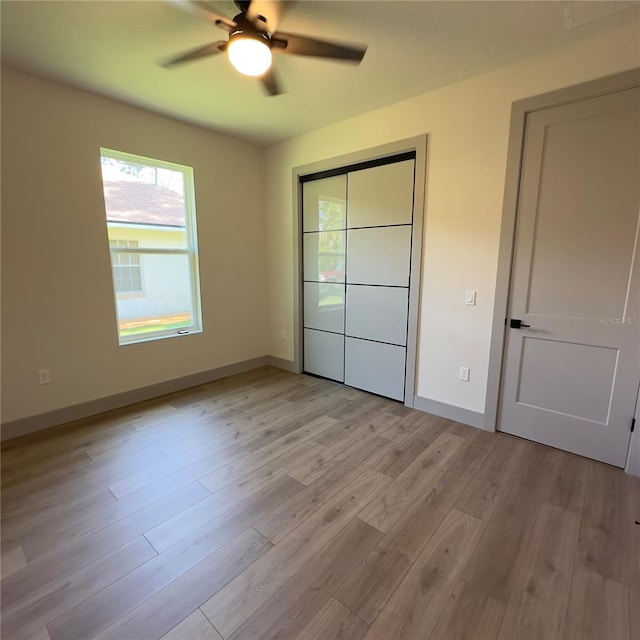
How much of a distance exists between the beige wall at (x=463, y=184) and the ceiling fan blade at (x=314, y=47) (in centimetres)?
92

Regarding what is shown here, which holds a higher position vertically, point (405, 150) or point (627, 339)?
point (405, 150)

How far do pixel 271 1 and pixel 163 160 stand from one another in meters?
2.02

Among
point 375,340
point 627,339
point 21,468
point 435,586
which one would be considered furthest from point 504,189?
point 21,468

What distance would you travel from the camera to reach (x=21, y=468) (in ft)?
7.28

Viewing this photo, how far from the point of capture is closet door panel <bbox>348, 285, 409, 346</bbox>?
10.4 ft

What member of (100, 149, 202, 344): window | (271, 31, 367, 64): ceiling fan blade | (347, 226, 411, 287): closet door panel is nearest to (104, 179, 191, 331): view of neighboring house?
(100, 149, 202, 344): window

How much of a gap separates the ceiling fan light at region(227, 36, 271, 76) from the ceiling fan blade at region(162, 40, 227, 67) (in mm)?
95

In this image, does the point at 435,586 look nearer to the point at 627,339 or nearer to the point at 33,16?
the point at 627,339

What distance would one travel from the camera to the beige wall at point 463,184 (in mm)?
2252

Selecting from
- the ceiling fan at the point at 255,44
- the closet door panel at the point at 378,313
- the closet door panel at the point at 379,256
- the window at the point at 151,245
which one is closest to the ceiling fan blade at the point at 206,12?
the ceiling fan at the point at 255,44

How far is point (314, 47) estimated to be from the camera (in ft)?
5.86

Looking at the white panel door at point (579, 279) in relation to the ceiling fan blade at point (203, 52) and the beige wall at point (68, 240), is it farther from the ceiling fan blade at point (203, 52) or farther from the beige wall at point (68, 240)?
the beige wall at point (68, 240)

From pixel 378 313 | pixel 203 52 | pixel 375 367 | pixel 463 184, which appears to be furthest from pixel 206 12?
pixel 375 367

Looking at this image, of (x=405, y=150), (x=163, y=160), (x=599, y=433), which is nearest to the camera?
(x=599, y=433)
